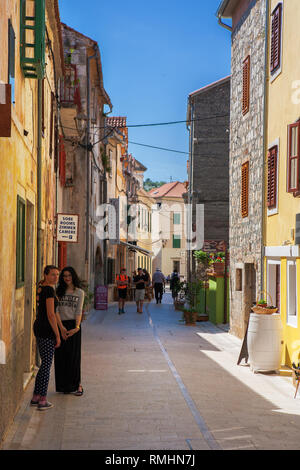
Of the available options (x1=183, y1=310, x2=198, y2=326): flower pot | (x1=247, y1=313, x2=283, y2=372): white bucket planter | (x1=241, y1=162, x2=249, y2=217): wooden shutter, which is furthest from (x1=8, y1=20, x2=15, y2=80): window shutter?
(x1=183, y1=310, x2=198, y2=326): flower pot

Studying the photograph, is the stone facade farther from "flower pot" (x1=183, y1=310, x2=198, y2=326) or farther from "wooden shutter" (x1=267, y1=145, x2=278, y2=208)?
"flower pot" (x1=183, y1=310, x2=198, y2=326)

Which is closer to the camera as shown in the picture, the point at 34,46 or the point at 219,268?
the point at 34,46

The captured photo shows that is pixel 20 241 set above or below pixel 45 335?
above

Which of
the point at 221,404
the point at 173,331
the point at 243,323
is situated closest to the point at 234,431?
the point at 221,404

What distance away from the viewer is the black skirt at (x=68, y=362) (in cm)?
892

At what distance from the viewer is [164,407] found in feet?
26.8

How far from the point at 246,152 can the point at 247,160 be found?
0.27 meters

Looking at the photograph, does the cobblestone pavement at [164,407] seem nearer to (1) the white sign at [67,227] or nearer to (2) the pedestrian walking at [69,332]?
(2) the pedestrian walking at [69,332]

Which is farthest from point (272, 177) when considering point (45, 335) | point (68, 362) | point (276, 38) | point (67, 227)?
point (45, 335)

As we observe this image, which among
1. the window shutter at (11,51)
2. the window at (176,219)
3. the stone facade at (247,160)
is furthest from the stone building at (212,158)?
the window at (176,219)

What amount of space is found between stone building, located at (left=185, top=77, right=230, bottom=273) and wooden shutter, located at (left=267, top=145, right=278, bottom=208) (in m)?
16.8

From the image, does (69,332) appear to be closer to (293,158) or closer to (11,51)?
(11,51)

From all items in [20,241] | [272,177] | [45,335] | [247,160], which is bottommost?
[45,335]

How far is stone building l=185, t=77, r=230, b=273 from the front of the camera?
99.5 feet
